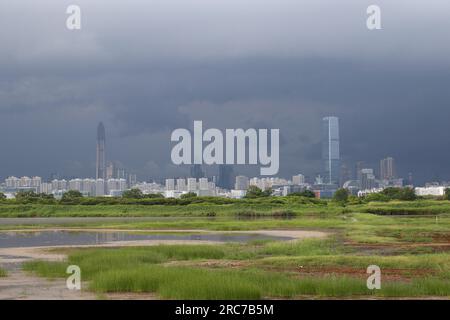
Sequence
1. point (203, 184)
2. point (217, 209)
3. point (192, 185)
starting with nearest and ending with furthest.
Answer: point (217, 209) < point (203, 184) < point (192, 185)

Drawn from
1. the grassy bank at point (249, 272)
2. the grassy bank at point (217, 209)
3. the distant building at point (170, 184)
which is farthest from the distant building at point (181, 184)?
the grassy bank at point (249, 272)

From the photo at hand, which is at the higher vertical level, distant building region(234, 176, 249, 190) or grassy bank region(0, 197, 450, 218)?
distant building region(234, 176, 249, 190)

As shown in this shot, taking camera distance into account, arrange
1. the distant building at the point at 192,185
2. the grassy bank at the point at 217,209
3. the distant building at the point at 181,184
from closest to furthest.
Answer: the grassy bank at the point at 217,209 → the distant building at the point at 192,185 → the distant building at the point at 181,184

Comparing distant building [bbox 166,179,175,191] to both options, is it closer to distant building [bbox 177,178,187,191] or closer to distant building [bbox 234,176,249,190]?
distant building [bbox 177,178,187,191]

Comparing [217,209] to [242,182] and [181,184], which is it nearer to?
[242,182]

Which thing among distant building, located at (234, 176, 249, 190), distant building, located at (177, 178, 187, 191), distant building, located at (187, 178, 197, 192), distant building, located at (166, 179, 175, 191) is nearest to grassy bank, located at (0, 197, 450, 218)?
distant building, located at (187, 178, 197, 192)

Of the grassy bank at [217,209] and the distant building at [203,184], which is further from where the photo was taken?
the distant building at [203,184]

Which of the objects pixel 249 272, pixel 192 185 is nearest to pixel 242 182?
pixel 192 185

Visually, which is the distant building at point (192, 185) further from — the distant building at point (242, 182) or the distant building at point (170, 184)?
the distant building at point (170, 184)

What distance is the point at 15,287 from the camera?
908 inches

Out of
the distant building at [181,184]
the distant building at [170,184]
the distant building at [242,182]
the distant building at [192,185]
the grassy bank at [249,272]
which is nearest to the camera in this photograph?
the grassy bank at [249,272]
